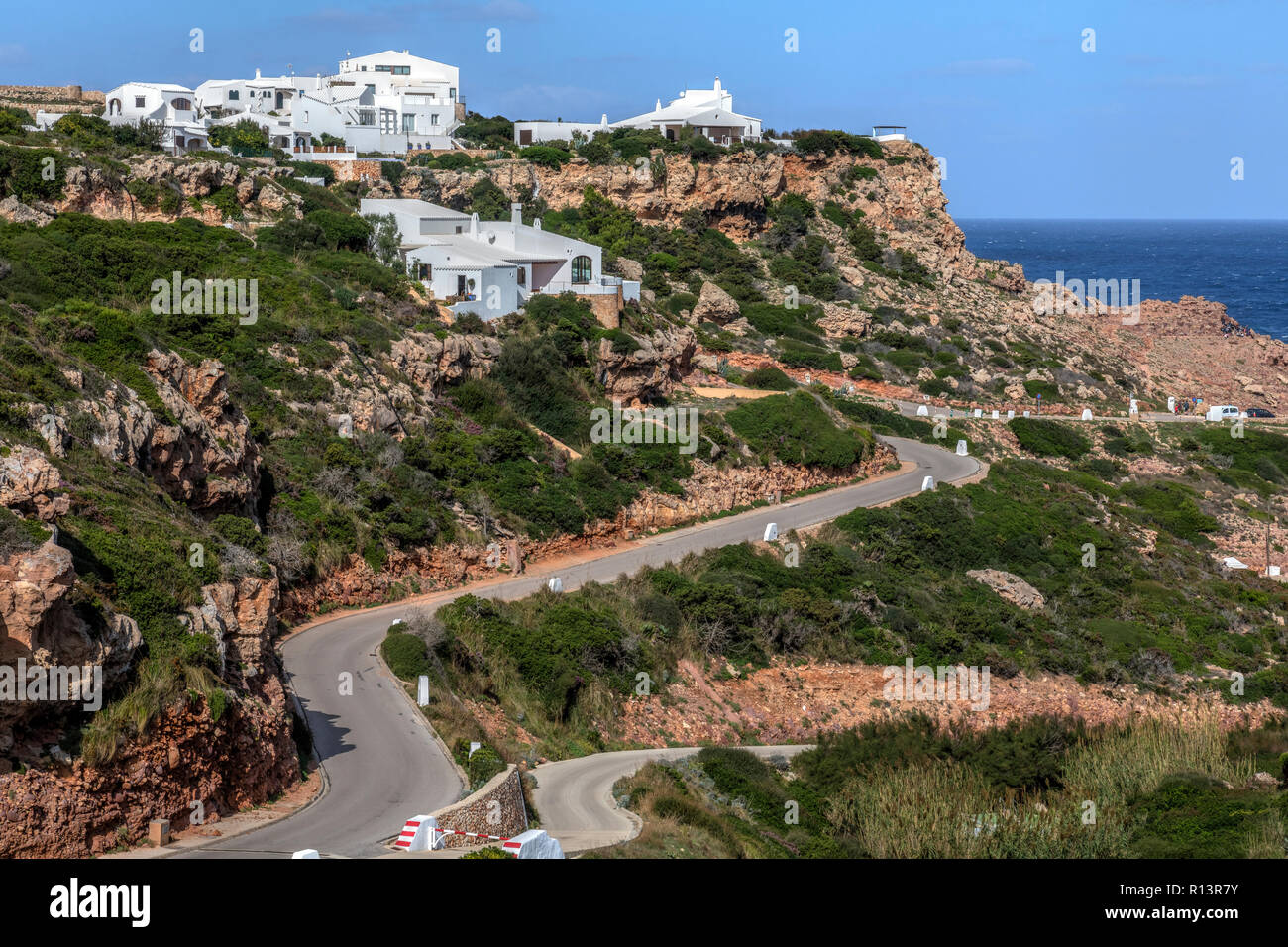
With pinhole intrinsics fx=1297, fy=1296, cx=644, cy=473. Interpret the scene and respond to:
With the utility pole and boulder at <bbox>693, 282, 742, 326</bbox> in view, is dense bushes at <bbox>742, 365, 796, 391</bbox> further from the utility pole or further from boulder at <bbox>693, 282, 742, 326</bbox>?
the utility pole

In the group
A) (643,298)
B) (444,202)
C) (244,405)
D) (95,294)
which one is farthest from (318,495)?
(444,202)

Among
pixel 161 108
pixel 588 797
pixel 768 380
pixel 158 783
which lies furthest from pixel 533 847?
pixel 161 108

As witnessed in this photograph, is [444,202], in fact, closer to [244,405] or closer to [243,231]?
[243,231]

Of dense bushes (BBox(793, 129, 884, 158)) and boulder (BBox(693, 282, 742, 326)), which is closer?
boulder (BBox(693, 282, 742, 326))

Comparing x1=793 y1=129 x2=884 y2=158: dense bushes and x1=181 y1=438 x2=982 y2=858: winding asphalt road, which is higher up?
x1=793 y1=129 x2=884 y2=158: dense bushes

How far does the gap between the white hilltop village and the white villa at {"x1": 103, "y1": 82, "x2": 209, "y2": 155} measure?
0.07 metres

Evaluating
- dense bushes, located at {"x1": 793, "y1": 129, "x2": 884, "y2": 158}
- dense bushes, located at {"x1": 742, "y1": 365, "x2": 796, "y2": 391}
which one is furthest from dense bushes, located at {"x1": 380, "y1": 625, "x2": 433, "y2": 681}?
dense bushes, located at {"x1": 793, "y1": 129, "x2": 884, "y2": 158}

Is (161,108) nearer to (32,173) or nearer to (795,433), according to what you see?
(32,173)

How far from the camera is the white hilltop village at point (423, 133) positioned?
43.5 metres

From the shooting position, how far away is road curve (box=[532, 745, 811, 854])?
17.5m

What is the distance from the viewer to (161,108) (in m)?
59.5

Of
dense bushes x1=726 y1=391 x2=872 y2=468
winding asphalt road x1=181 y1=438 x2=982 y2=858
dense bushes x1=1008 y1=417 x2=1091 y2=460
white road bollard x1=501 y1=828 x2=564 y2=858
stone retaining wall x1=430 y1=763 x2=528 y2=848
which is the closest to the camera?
white road bollard x1=501 y1=828 x2=564 y2=858

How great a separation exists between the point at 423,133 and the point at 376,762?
62377 millimetres

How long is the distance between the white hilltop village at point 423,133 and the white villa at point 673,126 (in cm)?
9
